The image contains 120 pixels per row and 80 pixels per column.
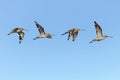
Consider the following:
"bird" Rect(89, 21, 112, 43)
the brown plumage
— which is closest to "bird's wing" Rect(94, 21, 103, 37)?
"bird" Rect(89, 21, 112, 43)

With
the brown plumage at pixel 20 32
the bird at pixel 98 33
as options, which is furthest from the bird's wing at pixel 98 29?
the brown plumage at pixel 20 32

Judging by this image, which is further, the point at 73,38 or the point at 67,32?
the point at 73,38

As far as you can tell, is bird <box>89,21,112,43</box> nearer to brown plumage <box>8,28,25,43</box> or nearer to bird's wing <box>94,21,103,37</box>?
bird's wing <box>94,21,103,37</box>

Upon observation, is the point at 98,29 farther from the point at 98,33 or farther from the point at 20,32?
the point at 20,32

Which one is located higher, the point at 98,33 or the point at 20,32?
the point at 20,32

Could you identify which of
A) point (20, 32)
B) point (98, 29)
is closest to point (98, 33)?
point (98, 29)

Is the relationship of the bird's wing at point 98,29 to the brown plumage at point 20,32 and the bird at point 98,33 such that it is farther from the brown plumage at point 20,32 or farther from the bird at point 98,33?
the brown plumage at point 20,32

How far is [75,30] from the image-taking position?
73812 millimetres

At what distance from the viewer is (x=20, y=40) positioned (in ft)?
241

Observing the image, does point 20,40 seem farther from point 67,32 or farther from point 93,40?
point 93,40

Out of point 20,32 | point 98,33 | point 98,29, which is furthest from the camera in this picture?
point 20,32

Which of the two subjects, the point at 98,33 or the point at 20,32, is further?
the point at 20,32

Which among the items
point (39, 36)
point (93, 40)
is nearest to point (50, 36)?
point (39, 36)

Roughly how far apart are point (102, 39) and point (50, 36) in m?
10.0
